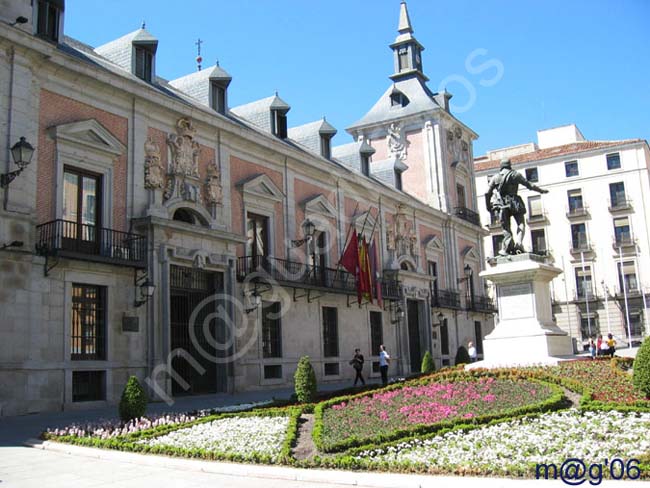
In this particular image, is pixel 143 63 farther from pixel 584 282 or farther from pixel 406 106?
pixel 584 282

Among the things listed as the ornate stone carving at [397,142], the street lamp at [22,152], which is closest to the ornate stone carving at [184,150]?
the street lamp at [22,152]

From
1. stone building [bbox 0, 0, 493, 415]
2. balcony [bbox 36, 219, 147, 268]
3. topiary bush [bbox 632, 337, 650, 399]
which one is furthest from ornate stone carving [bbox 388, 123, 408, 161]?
topiary bush [bbox 632, 337, 650, 399]

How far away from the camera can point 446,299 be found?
127 ft

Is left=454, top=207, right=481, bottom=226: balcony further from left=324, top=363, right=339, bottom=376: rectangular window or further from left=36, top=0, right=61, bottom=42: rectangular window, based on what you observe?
left=36, top=0, right=61, bottom=42: rectangular window

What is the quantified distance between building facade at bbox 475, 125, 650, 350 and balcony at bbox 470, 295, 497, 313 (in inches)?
476

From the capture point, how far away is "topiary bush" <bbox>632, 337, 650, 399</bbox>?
10.8 metres

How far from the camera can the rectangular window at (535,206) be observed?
193ft

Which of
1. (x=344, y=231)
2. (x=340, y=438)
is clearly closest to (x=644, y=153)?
(x=344, y=231)

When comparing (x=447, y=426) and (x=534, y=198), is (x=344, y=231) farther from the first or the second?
(x=534, y=198)

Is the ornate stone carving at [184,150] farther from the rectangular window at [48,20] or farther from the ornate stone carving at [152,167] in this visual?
Answer: the rectangular window at [48,20]

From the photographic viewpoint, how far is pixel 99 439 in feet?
34.7

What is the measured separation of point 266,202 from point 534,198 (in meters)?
39.2

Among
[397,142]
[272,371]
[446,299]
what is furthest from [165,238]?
[397,142]

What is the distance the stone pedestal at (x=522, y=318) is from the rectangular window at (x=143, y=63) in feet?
42.4
